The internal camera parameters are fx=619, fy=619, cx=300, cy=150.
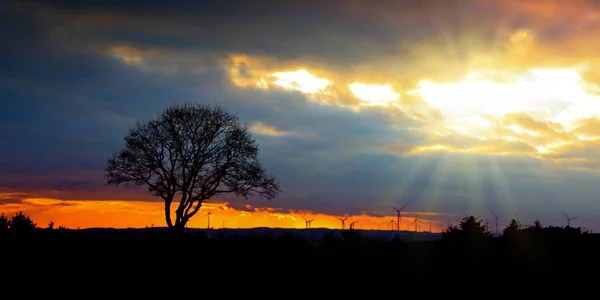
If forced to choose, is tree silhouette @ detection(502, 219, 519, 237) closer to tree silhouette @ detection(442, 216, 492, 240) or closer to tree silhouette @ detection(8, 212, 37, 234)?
tree silhouette @ detection(442, 216, 492, 240)

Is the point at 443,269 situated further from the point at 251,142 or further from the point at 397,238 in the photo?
the point at 251,142

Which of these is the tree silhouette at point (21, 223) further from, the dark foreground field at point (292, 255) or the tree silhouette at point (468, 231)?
the tree silhouette at point (468, 231)

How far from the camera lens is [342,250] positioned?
22.5m

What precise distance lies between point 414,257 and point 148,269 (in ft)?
30.1

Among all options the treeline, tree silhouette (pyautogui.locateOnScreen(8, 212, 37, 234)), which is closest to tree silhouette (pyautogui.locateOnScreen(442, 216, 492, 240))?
the treeline

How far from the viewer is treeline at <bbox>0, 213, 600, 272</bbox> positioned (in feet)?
70.0

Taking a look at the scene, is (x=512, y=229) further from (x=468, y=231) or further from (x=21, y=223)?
(x=21, y=223)

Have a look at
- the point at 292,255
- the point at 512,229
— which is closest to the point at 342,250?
the point at 292,255

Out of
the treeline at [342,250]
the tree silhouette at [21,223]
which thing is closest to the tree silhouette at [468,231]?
the treeline at [342,250]

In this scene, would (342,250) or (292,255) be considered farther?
(342,250)

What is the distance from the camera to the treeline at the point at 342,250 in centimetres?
2133

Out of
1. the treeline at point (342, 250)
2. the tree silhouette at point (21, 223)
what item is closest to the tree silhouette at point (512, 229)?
the treeline at point (342, 250)

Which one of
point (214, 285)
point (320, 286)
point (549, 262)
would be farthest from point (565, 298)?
point (214, 285)

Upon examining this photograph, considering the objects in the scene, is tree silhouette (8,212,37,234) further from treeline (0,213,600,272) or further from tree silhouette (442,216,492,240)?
tree silhouette (442,216,492,240)
